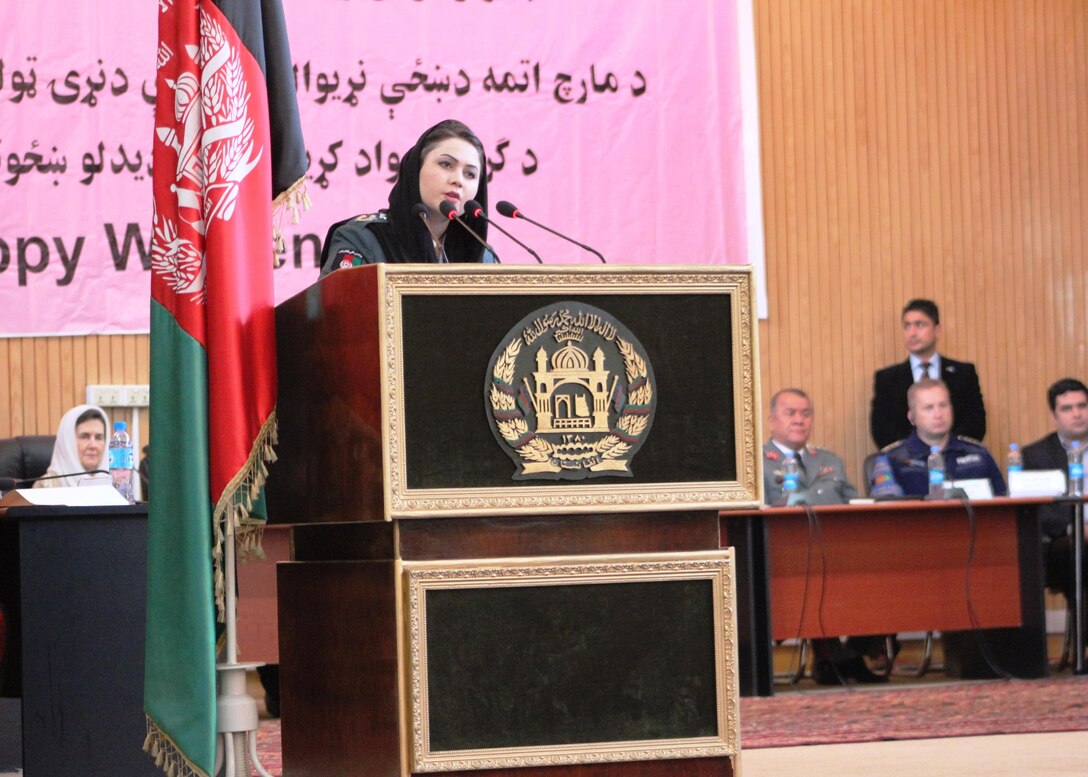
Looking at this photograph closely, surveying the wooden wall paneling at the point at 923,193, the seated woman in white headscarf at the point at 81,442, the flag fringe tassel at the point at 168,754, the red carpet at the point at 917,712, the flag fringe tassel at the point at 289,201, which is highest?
the wooden wall paneling at the point at 923,193

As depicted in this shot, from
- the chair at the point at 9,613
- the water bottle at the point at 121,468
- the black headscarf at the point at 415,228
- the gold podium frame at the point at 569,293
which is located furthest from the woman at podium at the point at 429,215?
the water bottle at the point at 121,468

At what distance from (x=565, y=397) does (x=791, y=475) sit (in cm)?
438

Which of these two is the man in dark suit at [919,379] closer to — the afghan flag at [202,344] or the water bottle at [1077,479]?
the water bottle at [1077,479]

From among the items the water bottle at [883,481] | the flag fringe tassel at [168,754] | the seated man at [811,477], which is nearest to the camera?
the flag fringe tassel at [168,754]

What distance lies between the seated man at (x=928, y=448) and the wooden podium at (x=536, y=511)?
4.89 metres

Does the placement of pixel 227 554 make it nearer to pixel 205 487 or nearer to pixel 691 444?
pixel 205 487

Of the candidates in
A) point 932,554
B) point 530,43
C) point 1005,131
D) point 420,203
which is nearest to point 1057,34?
point 1005,131

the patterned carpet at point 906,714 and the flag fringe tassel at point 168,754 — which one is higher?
the flag fringe tassel at point 168,754

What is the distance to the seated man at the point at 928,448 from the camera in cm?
690

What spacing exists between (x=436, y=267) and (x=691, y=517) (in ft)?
1.78

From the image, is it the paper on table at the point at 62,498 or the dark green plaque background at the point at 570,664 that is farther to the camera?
the paper on table at the point at 62,498

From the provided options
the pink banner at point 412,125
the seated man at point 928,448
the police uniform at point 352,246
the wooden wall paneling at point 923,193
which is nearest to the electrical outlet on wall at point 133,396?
the pink banner at point 412,125

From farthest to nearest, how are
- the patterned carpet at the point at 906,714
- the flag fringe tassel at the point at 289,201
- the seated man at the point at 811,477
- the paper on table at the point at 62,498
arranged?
the seated man at the point at 811,477
the patterned carpet at the point at 906,714
the paper on table at the point at 62,498
the flag fringe tassel at the point at 289,201

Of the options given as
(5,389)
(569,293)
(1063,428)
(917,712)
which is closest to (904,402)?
(1063,428)
